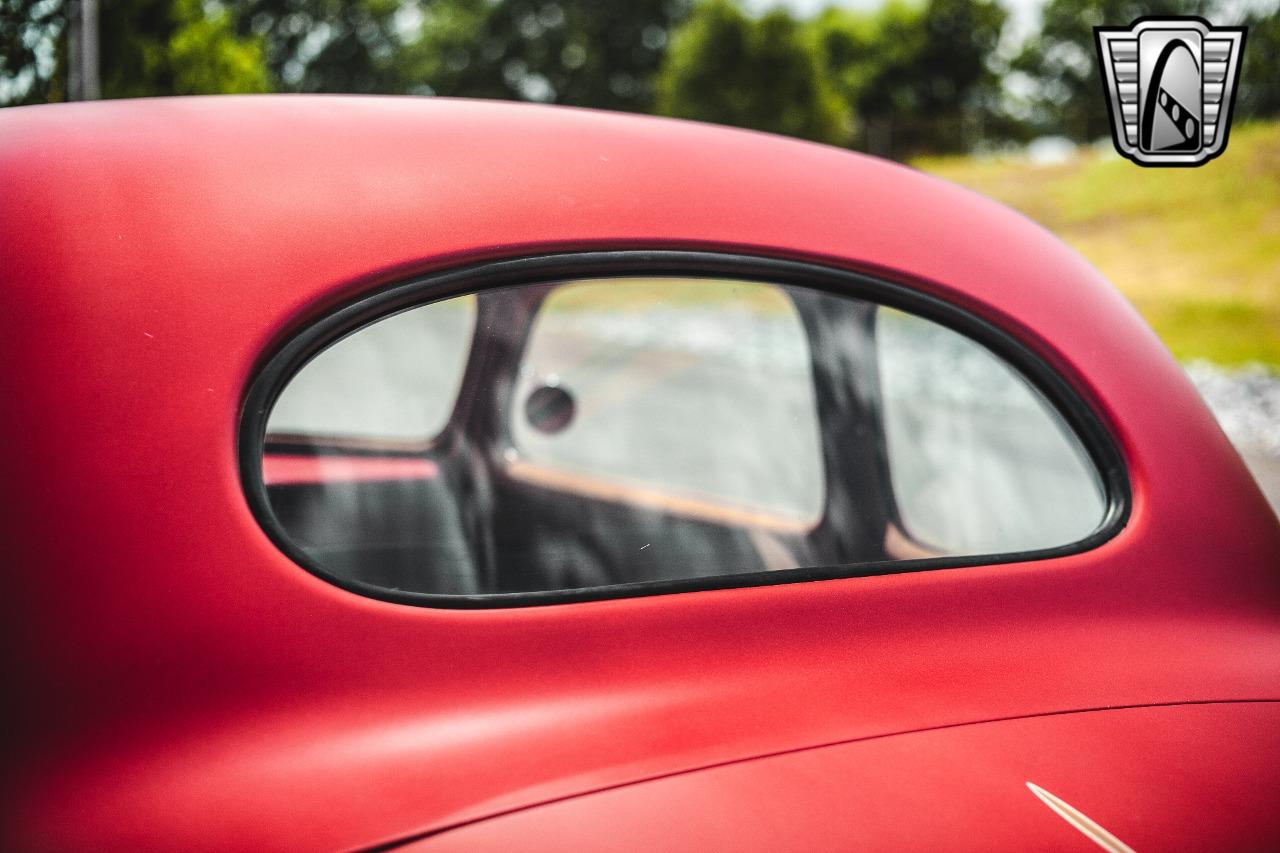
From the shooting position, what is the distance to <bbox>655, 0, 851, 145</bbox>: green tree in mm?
29625

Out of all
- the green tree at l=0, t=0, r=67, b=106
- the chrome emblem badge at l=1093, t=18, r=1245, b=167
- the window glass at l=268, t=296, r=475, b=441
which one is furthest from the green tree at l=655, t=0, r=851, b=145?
the chrome emblem badge at l=1093, t=18, r=1245, b=167

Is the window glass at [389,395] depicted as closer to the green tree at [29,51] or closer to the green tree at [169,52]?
the green tree at [169,52]

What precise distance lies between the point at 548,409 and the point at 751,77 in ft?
96.7

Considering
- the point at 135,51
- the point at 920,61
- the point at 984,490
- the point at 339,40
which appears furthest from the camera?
the point at 920,61

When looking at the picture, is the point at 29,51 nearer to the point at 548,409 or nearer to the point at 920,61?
the point at 548,409

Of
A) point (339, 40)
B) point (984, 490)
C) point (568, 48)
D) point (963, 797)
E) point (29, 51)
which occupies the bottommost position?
point (963, 797)

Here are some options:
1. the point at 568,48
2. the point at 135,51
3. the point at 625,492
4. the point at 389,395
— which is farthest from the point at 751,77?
the point at 625,492

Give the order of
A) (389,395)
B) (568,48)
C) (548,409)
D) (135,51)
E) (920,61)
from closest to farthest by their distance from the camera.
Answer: (548,409), (135,51), (389,395), (568,48), (920,61)

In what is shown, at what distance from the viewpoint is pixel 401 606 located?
1.04 meters

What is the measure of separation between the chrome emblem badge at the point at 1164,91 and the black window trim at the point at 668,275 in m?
0.58

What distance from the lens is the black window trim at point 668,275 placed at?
1033mm

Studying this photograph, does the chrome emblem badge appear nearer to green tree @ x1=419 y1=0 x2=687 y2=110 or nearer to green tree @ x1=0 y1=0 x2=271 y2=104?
green tree @ x1=0 y1=0 x2=271 y2=104

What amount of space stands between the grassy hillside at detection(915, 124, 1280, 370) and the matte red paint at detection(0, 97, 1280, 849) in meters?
10.9

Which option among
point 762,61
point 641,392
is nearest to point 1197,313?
point 641,392
